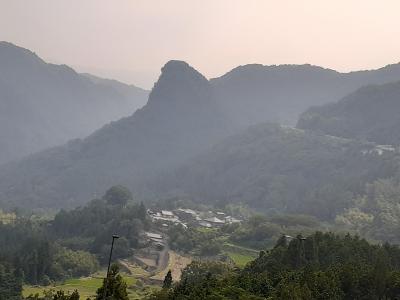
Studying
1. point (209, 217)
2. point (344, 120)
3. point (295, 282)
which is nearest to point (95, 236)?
point (209, 217)

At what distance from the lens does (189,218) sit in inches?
4422

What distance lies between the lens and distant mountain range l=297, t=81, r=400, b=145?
166 meters

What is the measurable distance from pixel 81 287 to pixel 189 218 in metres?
50.6

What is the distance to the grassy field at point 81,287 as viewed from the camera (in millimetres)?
59031

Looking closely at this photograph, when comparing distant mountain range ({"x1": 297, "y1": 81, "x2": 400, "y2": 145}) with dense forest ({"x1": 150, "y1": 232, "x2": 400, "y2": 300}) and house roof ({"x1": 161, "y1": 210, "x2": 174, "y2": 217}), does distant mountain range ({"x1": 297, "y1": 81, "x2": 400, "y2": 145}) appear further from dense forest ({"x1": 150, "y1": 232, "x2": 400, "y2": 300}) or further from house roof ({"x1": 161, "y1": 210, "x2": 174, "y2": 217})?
dense forest ({"x1": 150, "y1": 232, "x2": 400, "y2": 300})

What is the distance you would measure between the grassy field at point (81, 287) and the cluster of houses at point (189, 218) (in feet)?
103

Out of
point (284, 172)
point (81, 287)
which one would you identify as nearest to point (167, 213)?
point (81, 287)

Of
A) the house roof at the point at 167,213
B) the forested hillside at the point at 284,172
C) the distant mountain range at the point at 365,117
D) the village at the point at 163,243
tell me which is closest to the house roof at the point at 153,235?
the village at the point at 163,243

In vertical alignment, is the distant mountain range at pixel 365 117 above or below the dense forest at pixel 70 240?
above

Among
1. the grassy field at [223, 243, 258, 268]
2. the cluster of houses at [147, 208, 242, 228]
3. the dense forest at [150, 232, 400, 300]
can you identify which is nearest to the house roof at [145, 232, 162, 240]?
the cluster of houses at [147, 208, 242, 228]

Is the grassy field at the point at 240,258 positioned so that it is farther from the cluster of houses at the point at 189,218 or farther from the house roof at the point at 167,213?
the house roof at the point at 167,213

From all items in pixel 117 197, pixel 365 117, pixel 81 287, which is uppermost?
pixel 365 117

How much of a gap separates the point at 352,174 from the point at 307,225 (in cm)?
4709

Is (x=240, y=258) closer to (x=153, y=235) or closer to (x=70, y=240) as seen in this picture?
(x=153, y=235)
